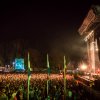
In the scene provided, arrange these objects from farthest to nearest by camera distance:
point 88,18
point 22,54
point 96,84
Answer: point 22,54 < point 88,18 < point 96,84

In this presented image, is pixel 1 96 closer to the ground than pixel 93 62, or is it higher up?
closer to the ground

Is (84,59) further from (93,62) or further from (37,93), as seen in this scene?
(37,93)

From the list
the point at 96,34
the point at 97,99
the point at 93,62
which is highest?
the point at 96,34

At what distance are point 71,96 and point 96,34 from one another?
128 ft

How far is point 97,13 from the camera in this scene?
47.7 meters

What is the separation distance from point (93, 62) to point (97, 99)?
4332cm

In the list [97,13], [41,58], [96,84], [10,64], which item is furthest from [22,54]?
[96,84]

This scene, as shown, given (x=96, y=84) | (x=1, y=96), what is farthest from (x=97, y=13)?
(x=1, y=96)

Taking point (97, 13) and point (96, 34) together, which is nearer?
point (97, 13)

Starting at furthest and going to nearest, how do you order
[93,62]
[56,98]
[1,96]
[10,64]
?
[10,64] → [93,62] → [56,98] → [1,96]

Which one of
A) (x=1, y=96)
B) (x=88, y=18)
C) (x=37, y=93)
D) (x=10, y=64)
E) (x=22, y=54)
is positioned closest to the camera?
(x=1, y=96)

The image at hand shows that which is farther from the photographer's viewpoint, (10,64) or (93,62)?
(10,64)

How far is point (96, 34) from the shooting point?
54312 millimetres

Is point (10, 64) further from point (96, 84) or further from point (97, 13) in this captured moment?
point (96, 84)
